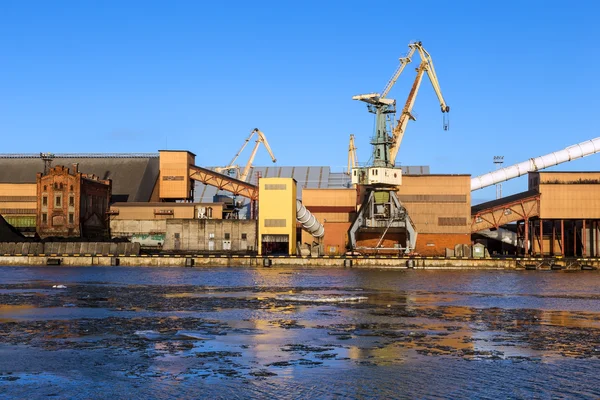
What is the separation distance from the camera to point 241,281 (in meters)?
59.7

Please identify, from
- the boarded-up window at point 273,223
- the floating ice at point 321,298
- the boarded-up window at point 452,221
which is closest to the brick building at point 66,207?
the boarded-up window at point 273,223

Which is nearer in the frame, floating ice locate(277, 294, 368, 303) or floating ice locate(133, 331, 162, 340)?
floating ice locate(133, 331, 162, 340)

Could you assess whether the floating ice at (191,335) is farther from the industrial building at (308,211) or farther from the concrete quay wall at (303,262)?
Result: the industrial building at (308,211)

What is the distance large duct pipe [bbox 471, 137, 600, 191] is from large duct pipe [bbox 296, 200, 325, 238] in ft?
97.3

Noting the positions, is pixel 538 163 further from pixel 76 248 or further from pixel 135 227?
pixel 76 248

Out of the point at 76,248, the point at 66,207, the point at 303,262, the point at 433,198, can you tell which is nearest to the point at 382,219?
the point at 433,198

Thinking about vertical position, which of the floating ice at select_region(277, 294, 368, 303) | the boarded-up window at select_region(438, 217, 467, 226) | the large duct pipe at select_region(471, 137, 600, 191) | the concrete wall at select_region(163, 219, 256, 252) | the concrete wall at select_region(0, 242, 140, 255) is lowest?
the floating ice at select_region(277, 294, 368, 303)

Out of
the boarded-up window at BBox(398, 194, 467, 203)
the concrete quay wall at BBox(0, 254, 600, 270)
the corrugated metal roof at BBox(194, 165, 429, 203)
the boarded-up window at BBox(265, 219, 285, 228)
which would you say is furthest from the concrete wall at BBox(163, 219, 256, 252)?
the corrugated metal roof at BBox(194, 165, 429, 203)

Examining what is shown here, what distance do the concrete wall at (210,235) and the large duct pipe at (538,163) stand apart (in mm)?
39754

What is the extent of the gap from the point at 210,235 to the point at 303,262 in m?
20.5

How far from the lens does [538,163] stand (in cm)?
11662

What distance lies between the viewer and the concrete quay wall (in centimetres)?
8556

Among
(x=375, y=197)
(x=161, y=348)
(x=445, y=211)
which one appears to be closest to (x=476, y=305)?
(x=161, y=348)

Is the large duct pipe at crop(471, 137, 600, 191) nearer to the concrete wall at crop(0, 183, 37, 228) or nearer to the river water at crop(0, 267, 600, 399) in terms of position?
the concrete wall at crop(0, 183, 37, 228)
